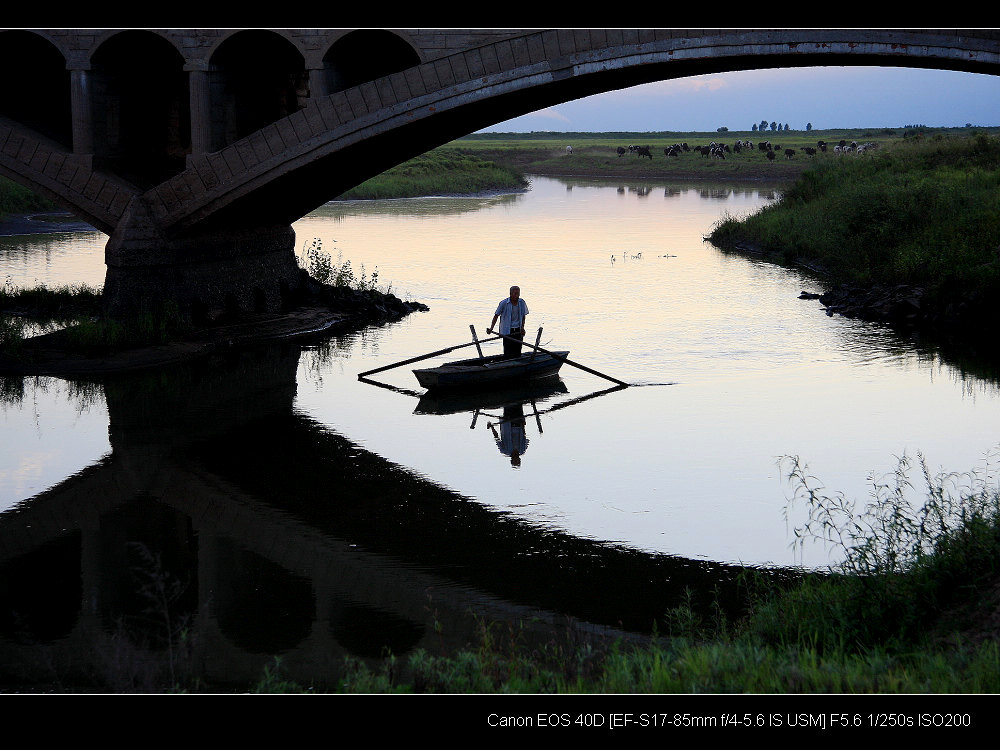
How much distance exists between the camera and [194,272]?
2181 cm

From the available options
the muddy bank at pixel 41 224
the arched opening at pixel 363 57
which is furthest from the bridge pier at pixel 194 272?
the muddy bank at pixel 41 224

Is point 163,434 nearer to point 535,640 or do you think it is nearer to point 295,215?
point 535,640

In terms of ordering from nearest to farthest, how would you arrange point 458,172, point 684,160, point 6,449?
1. point 6,449
2. point 458,172
3. point 684,160

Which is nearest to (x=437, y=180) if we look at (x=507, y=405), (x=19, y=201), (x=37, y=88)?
(x=19, y=201)

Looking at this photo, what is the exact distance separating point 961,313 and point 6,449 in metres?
17.1

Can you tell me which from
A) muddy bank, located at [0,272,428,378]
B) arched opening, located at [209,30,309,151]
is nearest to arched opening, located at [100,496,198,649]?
muddy bank, located at [0,272,428,378]

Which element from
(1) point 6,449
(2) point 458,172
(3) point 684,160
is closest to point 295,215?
(1) point 6,449

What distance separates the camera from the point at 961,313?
2252 centimetres

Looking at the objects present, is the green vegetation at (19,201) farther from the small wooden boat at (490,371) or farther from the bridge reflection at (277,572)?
the bridge reflection at (277,572)

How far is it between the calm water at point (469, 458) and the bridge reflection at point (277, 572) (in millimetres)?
40

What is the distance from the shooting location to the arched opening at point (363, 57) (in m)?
20.3

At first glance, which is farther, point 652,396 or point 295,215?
point 295,215

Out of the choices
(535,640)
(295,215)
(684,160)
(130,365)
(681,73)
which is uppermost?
(684,160)

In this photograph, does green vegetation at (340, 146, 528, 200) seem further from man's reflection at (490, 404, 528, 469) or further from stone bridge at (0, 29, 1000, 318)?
man's reflection at (490, 404, 528, 469)
